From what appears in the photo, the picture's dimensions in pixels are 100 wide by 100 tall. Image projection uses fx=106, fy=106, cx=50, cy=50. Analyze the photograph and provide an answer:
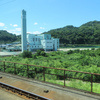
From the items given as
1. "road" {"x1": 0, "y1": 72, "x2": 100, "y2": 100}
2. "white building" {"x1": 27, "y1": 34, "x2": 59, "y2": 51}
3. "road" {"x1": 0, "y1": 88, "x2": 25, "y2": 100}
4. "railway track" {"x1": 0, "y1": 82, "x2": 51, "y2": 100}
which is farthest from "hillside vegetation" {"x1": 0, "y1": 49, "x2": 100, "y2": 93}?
"white building" {"x1": 27, "y1": 34, "x2": 59, "y2": 51}

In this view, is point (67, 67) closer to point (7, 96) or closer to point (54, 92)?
point (54, 92)

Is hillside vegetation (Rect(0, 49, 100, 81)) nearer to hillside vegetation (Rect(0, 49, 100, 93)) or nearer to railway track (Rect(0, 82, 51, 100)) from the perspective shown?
hillside vegetation (Rect(0, 49, 100, 93))

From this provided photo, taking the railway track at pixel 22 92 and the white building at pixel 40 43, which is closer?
the railway track at pixel 22 92

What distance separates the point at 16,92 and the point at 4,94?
569mm

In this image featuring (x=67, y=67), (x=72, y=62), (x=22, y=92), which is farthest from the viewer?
(x=72, y=62)

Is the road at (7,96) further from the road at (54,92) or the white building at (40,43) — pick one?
the white building at (40,43)

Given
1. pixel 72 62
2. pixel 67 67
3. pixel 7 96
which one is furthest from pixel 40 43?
pixel 7 96

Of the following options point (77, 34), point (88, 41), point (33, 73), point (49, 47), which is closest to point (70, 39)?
point (77, 34)

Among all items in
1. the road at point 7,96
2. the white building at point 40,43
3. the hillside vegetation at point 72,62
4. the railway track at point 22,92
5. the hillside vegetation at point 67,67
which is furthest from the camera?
the white building at point 40,43

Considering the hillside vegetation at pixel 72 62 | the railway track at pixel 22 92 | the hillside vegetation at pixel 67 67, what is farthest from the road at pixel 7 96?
the hillside vegetation at pixel 72 62

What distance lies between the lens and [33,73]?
47.4ft

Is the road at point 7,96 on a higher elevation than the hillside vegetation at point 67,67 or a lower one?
higher

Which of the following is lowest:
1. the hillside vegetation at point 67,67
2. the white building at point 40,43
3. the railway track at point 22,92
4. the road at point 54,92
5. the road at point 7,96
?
the hillside vegetation at point 67,67

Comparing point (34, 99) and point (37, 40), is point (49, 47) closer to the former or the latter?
point (37, 40)
